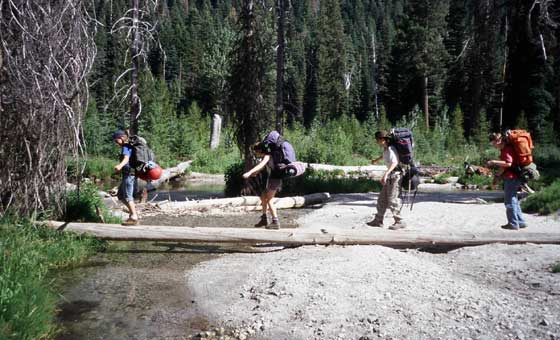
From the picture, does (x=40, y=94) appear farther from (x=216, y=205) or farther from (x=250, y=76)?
(x=250, y=76)

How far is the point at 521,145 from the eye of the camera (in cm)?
816

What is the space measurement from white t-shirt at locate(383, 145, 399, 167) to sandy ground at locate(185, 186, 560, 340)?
5.31 ft

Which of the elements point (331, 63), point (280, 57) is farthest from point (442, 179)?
point (331, 63)

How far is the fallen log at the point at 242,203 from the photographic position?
42.5 ft

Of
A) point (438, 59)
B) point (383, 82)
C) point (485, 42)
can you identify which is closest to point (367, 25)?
point (383, 82)

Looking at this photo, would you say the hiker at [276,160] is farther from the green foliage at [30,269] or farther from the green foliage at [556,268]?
the green foliage at [556,268]

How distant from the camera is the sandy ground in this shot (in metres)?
4.91

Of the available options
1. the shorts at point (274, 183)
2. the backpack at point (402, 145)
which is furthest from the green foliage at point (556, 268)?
the shorts at point (274, 183)

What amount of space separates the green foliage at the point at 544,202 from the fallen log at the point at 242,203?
223 inches

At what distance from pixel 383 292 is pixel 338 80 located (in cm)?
6251

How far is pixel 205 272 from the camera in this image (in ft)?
24.0

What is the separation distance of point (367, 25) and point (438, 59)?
6943cm

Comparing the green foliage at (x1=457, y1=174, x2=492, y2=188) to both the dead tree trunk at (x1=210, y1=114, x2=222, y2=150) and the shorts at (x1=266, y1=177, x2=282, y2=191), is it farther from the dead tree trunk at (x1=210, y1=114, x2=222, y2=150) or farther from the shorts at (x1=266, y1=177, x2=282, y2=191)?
the dead tree trunk at (x1=210, y1=114, x2=222, y2=150)

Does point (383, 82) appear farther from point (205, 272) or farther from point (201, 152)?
point (205, 272)
